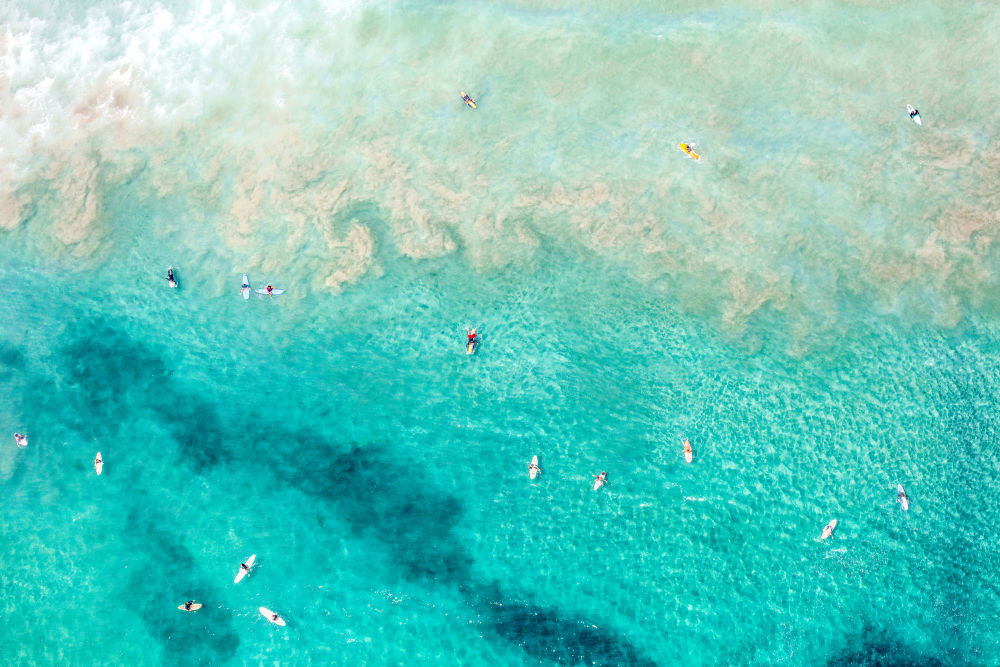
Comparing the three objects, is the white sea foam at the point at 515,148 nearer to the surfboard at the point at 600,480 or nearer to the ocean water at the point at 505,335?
the ocean water at the point at 505,335

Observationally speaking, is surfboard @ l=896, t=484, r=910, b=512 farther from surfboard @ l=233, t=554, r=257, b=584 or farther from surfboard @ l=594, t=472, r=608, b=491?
surfboard @ l=233, t=554, r=257, b=584

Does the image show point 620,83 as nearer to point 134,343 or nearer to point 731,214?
point 731,214

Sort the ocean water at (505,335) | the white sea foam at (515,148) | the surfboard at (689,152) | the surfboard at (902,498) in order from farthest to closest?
the surfboard at (689,152) < the white sea foam at (515,148) < the ocean water at (505,335) < the surfboard at (902,498)

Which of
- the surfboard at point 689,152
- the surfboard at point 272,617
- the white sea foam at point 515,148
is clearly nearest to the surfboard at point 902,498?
the white sea foam at point 515,148

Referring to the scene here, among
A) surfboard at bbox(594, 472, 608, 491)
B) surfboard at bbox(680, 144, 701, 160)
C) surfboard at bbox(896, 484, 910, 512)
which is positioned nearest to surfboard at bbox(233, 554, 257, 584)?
surfboard at bbox(594, 472, 608, 491)

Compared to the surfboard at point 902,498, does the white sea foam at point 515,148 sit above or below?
above

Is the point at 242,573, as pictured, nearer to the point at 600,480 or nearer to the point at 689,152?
the point at 600,480
